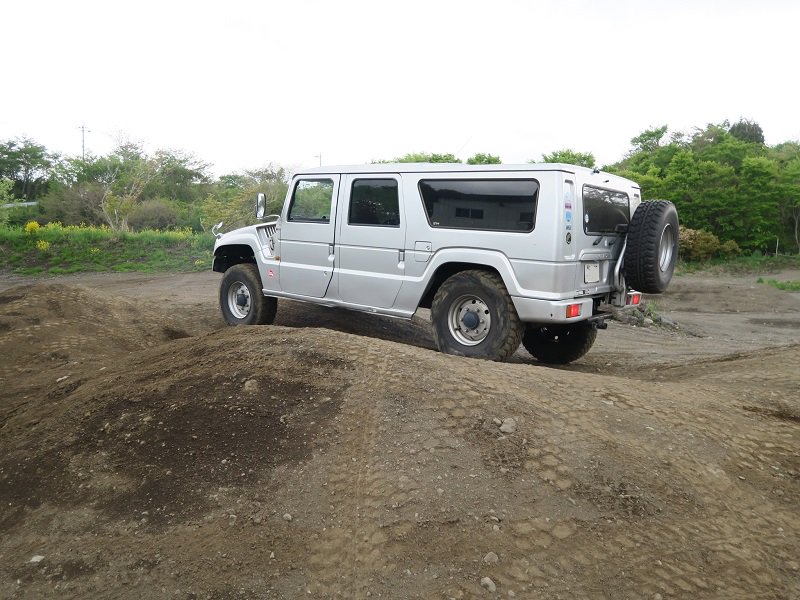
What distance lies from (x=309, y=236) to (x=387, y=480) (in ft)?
15.7

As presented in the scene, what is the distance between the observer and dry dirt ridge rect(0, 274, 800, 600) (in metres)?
2.96

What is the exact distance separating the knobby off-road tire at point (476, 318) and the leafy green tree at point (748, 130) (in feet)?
145

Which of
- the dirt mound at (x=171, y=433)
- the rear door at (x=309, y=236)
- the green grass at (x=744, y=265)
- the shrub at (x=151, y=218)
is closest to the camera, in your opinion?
the dirt mound at (x=171, y=433)

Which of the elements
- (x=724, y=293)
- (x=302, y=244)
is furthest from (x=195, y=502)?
(x=724, y=293)

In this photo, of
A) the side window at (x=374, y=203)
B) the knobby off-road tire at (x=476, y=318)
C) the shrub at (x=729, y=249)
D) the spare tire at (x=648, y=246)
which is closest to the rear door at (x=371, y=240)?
the side window at (x=374, y=203)

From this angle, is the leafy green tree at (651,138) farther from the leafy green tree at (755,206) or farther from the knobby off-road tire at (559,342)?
the knobby off-road tire at (559,342)

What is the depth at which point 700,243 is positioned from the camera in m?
24.1

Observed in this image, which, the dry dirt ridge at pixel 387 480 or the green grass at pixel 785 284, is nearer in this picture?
the dry dirt ridge at pixel 387 480

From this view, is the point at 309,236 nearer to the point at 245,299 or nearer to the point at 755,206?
the point at 245,299

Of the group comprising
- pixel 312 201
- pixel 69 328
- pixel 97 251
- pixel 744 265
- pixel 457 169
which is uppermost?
pixel 457 169

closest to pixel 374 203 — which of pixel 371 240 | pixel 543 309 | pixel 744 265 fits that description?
pixel 371 240

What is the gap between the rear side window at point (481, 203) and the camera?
6156 millimetres

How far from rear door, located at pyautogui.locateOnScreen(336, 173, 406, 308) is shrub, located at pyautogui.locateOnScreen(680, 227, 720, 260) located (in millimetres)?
19959

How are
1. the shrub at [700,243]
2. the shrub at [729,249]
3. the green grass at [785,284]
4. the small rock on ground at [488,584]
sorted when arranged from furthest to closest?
the shrub at [729,249]
the shrub at [700,243]
the green grass at [785,284]
the small rock on ground at [488,584]
